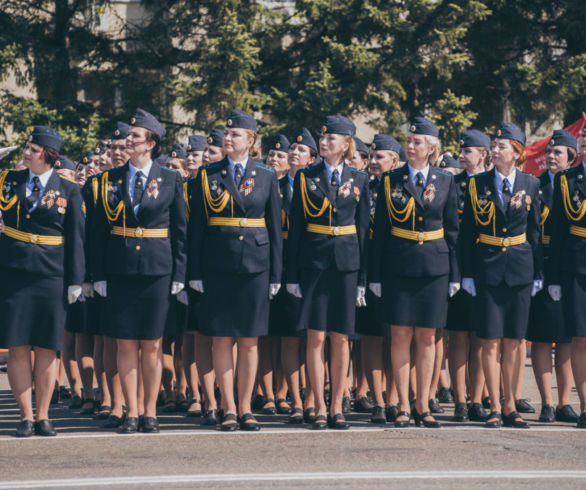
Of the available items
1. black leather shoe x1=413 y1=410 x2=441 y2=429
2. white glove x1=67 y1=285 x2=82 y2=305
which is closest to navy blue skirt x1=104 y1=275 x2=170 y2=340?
white glove x1=67 y1=285 x2=82 y2=305

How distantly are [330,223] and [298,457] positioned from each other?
2.10 metres

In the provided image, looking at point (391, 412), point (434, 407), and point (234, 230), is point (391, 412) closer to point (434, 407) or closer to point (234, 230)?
point (434, 407)

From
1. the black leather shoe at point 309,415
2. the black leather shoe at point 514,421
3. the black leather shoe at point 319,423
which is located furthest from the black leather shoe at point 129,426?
the black leather shoe at point 514,421

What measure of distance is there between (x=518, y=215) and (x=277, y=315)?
2.09 m

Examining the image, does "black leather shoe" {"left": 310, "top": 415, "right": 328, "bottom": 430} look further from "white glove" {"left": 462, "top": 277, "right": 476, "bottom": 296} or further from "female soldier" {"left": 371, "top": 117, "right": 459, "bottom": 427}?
"white glove" {"left": 462, "top": 277, "right": 476, "bottom": 296}

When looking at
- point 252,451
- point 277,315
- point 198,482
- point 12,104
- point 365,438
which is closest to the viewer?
point 198,482

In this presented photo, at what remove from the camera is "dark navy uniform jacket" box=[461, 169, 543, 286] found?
29.3 feet

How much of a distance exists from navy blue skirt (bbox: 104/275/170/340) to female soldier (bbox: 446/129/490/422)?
7.91 ft

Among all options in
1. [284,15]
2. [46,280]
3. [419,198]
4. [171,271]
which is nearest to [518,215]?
[419,198]

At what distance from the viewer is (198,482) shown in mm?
6508

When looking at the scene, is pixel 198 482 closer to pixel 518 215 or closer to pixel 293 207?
pixel 293 207

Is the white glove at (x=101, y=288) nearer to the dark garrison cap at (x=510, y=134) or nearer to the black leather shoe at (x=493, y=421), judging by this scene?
the black leather shoe at (x=493, y=421)

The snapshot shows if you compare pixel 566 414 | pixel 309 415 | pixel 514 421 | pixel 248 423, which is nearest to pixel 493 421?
pixel 514 421

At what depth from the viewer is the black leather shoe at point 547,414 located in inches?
364
